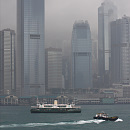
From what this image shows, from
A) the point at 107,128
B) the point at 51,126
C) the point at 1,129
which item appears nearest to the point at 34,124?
the point at 51,126

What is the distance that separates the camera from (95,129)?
134m

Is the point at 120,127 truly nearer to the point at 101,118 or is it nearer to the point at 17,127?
the point at 101,118

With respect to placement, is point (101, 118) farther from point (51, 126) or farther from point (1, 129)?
point (1, 129)

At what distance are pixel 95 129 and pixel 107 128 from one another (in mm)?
5433

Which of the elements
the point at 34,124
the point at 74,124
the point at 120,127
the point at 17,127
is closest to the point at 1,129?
the point at 17,127

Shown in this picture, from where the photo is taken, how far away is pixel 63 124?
144 m

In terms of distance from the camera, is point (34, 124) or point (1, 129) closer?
point (1, 129)

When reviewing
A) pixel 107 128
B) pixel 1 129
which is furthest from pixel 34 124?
pixel 107 128

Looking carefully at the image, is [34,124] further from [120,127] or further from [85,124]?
[120,127]

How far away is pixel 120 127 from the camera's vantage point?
139625 millimetres

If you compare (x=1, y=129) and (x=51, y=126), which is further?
(x=51, y=126)

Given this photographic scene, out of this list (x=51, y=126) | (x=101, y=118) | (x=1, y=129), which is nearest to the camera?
(x=1, y=129)

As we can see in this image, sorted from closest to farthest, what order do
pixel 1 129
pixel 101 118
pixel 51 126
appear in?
1. pixel 1 129
2. pixel 51 126
3. pixel 101 118

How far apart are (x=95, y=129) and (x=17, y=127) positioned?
27026 millimetres
